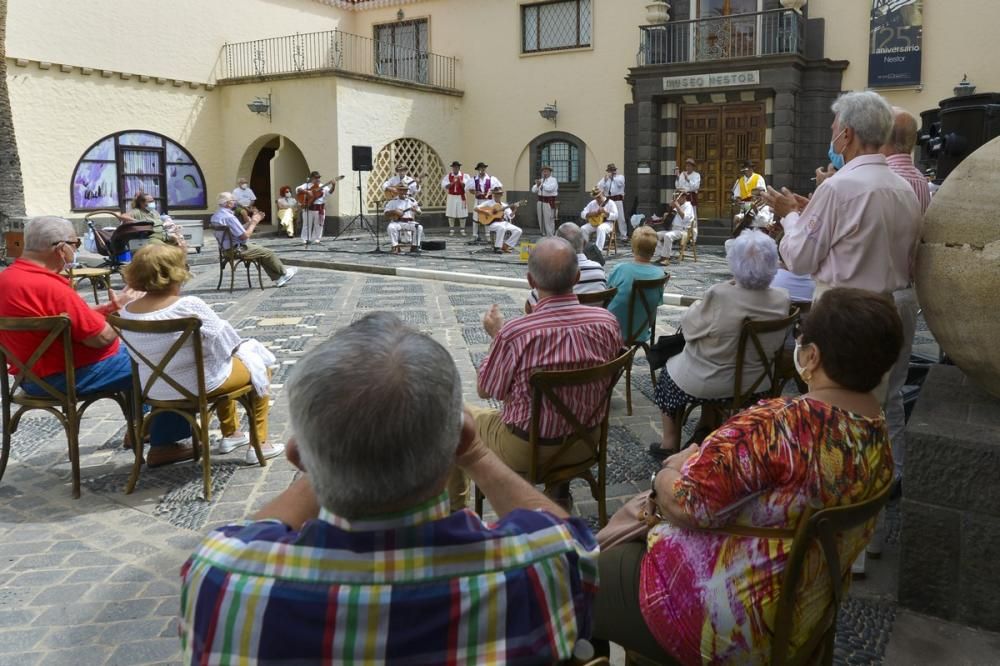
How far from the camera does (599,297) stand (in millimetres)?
4691

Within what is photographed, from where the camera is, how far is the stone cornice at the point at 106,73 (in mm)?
17531

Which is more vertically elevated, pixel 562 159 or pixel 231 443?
pixel 562 159

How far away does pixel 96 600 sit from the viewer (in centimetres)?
302

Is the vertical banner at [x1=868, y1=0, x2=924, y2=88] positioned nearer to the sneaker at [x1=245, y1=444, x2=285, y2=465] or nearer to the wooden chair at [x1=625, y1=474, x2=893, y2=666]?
the sneaker at [x1=245, y1=444, x2=285, y2=465]

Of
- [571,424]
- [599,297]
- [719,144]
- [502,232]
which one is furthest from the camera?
[719,144]

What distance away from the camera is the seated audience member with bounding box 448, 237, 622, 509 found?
3137 mm

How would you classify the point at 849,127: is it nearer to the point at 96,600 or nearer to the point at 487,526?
the point at 487,526

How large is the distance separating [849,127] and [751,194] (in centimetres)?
1109

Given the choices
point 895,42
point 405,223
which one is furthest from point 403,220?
point 895,42

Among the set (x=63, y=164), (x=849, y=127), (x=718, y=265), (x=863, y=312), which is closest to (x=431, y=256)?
(x=718, y=265)

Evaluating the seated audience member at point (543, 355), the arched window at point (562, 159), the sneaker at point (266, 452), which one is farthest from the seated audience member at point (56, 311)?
the arched window at point (562, 159)

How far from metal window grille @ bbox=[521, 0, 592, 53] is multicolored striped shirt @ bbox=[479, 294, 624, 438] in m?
18.6

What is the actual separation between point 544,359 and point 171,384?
5.94 feet

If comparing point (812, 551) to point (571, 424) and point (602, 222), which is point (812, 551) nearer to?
point (571, 424)
